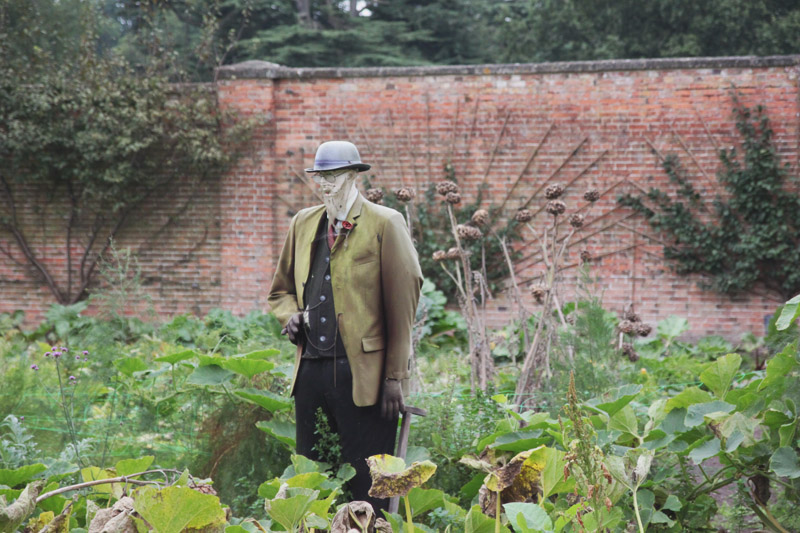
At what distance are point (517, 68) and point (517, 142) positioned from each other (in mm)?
724

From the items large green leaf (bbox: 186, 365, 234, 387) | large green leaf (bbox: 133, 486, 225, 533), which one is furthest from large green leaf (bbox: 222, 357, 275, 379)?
large green leaf (bbox: 133, 486, 225, 533)

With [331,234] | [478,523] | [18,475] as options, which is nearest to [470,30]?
[331,234]

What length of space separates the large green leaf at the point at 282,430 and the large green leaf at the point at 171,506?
5.11 feet

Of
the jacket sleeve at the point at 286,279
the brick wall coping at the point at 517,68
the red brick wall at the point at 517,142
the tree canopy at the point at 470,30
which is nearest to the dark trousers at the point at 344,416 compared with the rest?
the jacket sleeve at the point at 286,279

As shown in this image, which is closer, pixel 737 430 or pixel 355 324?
pixel 737 430

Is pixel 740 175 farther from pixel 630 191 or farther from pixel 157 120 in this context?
pixel 157 120

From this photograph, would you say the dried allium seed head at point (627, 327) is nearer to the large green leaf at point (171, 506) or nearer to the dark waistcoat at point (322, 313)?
the dark waistcoat at point (322, 313)

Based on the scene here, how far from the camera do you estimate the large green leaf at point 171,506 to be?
1390 mm

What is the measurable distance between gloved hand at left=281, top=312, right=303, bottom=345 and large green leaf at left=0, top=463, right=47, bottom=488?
0.90 metres

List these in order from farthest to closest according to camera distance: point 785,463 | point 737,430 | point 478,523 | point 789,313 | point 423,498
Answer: point 737,430 < point 785,463 < point 789,313 < point 423,498 < point 478,523

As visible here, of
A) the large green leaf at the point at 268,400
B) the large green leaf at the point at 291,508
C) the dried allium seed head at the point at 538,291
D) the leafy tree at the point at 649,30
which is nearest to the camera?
the large green leaf at the point at 291,508

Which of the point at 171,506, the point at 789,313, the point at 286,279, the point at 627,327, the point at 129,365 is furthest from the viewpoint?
the point at 627,327

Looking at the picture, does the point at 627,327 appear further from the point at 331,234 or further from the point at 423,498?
the point at 423,498

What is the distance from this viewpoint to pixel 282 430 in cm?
305
